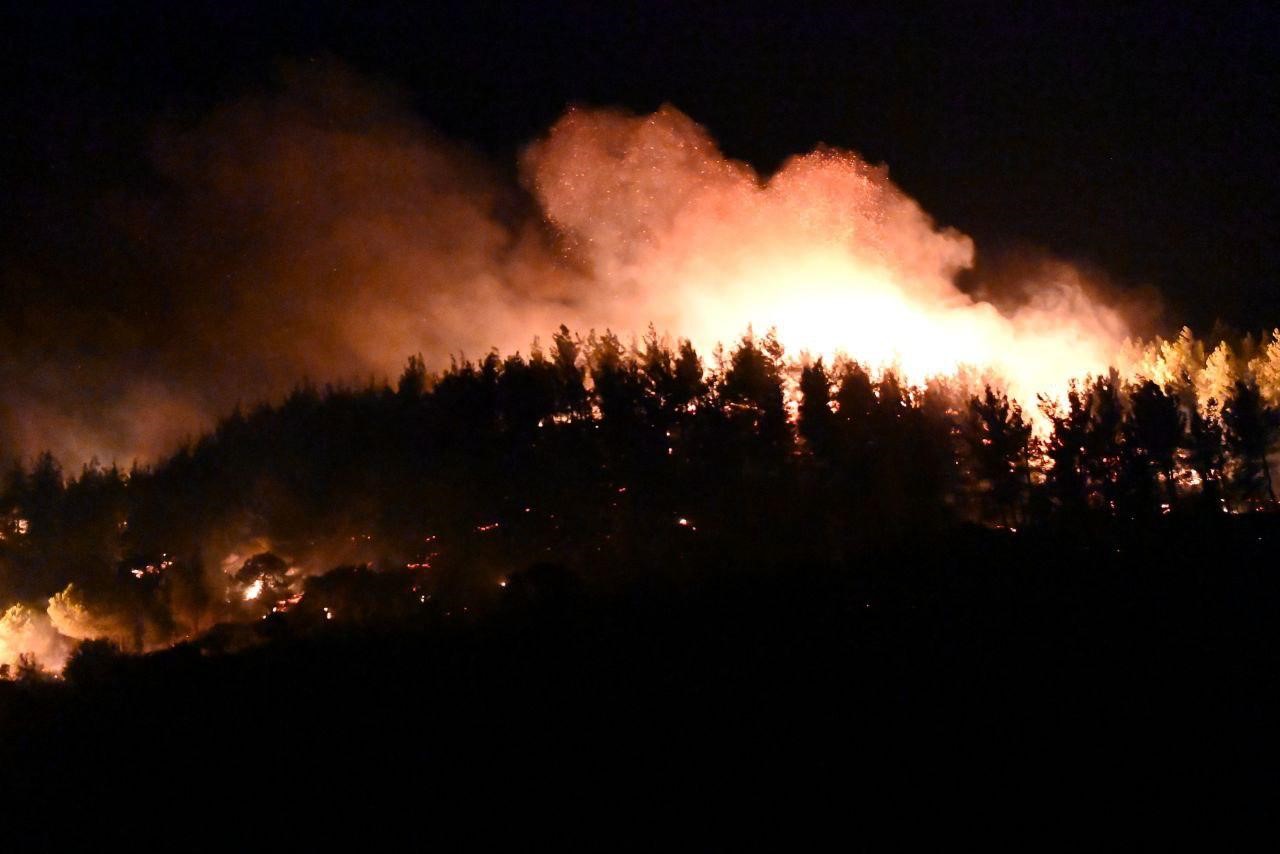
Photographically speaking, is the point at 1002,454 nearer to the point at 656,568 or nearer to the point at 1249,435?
the point at 1249,435

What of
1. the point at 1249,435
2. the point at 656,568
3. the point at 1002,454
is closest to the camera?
the point at 656,568

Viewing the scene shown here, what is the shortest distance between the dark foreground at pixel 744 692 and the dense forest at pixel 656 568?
0.36 feet

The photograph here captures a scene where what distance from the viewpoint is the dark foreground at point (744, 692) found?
16875 mm

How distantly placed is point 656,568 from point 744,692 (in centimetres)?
836

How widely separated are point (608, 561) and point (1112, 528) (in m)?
14.5

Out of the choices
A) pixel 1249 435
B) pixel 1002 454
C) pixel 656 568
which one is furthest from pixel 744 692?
pixel 1249 435

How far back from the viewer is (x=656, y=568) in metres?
28.1

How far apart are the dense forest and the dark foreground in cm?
11

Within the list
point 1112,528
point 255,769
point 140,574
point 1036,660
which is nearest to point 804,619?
point 1036,660

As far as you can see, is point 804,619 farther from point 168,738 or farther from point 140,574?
point 140,574

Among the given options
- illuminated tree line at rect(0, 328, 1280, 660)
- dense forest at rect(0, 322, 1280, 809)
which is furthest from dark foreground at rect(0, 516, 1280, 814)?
illuminated tree line at rect(0, 328, 1280, 660)

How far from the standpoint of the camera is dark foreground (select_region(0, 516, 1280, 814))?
16875mm

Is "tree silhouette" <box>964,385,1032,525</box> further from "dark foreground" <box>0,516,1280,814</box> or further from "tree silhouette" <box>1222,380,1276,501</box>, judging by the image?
"tree silhouette" <box>1222,380,1276,501</box>

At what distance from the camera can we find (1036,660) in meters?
20.4
